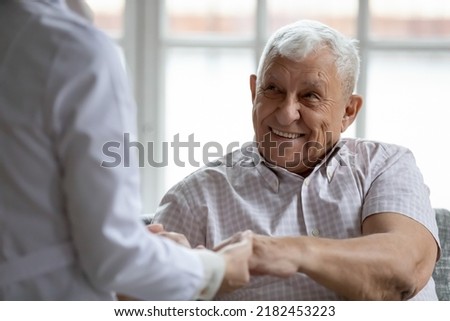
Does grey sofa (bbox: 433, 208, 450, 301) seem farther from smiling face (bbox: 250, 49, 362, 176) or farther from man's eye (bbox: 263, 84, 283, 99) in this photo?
man's eye (bbox: 263, 84, 283, 99)

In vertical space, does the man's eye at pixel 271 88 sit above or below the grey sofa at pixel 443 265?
above

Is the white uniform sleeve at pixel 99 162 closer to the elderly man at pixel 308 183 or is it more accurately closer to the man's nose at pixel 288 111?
the elderly man at pixel 308 183

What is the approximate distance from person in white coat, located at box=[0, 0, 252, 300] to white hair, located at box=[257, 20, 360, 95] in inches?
37.6

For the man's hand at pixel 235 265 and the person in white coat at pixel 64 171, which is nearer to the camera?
the person in white coat at pixel 64 171

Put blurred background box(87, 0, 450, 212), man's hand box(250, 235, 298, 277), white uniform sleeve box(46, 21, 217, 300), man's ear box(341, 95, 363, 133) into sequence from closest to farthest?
1. white uniform sleeve box(46, 21, 217, 300)
2. man's hand box(250, 235, 298, 277)
3. man's ear box(341, 95, 363, 133)
4. blurred background box(87, 0, 450, 212)

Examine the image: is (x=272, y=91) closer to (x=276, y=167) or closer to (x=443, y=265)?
(x=276, y=167)

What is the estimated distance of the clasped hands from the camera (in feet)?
4.69

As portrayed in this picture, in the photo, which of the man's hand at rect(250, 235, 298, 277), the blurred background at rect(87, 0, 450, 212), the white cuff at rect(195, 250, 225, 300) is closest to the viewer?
the white cuff at rect(195, 250, 225, 300)

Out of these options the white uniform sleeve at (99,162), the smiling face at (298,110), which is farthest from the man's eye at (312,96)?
the white uniform sleeve at (99,162)

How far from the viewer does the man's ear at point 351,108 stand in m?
2.25
